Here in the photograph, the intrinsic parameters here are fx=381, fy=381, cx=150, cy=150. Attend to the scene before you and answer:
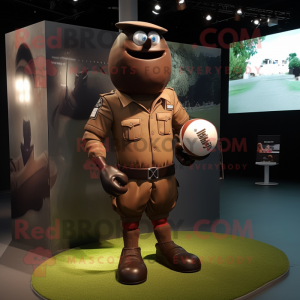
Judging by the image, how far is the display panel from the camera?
25.2 ft

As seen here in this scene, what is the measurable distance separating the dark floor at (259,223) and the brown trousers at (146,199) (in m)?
0.83

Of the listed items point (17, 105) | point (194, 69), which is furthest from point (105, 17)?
point (17, 105)

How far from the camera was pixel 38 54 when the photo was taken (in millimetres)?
3256

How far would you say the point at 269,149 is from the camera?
779 centimetres

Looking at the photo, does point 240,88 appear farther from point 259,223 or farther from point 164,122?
point 164,122

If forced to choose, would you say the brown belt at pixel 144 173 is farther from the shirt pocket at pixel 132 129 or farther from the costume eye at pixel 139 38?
the costume eye at pixel 139 38

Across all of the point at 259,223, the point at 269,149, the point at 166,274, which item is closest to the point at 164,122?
the point at 166,274

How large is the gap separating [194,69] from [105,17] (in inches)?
167

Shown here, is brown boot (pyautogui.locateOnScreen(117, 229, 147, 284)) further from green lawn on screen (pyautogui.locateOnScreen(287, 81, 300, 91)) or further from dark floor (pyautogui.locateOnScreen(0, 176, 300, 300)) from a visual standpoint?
green lawn on screen (pyautogui.locateOnScreen(287, 81, 300, 91))

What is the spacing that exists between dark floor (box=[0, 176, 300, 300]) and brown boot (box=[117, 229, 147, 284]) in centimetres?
60

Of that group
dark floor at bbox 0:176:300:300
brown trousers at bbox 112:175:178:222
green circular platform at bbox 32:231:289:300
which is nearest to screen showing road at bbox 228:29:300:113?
dark floor at bbox 0:176:300:300

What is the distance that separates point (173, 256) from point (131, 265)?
14.4 inches

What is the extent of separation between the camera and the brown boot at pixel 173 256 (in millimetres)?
2812

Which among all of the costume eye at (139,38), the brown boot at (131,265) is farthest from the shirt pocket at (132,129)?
the brown boot at (131,265)
